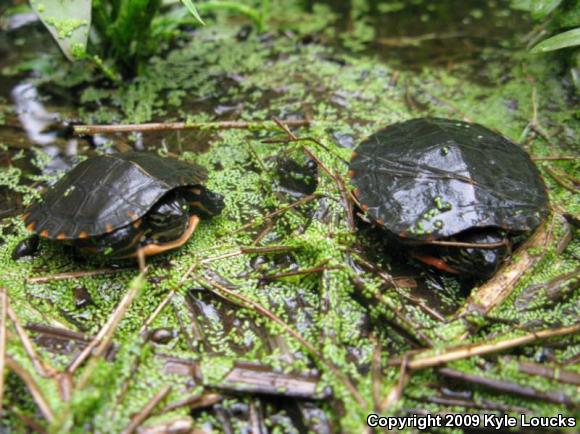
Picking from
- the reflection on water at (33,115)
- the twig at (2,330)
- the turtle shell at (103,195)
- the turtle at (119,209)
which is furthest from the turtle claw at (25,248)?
the reflection on water at (33,115)

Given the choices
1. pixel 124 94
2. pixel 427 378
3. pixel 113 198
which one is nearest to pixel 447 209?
pixel 427 378

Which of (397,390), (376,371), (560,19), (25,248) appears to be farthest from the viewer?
(560,19)

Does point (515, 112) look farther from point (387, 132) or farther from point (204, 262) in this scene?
point (204, 262)

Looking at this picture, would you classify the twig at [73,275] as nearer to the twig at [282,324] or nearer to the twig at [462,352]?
the twig at [282,324]

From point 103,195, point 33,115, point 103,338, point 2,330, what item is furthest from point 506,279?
point 33,115

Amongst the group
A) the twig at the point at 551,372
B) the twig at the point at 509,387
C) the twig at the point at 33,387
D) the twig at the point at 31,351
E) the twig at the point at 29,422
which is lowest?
the twig at the point at 29,422

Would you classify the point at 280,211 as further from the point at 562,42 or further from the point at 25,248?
the point at 562,42

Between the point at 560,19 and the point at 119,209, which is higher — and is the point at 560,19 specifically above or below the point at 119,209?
above
